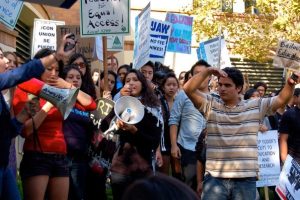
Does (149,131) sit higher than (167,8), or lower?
lower

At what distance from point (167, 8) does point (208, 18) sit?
127 inches

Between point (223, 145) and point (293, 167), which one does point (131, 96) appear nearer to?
point (223, 145)

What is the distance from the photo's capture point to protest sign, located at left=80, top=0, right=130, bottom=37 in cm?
839

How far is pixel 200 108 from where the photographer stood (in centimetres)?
637

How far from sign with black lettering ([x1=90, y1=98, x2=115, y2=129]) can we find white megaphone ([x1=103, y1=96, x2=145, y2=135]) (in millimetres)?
317

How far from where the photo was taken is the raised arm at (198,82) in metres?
6.19

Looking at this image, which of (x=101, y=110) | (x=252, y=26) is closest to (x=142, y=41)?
(x=101, y=110)

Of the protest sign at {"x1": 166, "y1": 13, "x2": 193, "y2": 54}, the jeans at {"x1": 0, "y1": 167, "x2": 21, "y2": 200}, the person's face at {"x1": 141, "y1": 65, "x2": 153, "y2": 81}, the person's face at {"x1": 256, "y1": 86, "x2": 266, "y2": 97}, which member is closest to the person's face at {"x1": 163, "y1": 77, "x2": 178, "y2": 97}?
the person's face at {"x1": 141, "y1": 65, "x2": 153, "y2": 81}

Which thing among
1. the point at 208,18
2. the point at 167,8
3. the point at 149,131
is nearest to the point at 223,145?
the point at 149,131

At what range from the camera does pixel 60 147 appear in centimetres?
643

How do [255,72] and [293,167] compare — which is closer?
[293,167]

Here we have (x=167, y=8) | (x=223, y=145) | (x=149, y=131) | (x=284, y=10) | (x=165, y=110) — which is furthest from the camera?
(x=167, y=8)

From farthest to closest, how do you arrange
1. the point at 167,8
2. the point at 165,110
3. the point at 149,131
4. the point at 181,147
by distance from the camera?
the point at 167,8
the point at 165,110
the point at 181,147
the point at 149,131

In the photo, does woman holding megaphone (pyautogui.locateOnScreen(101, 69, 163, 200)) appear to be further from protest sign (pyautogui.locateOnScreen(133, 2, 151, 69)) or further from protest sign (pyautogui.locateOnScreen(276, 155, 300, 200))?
protest sign (pyautogui.locateOnScreen(133, 2, 151, 69))
